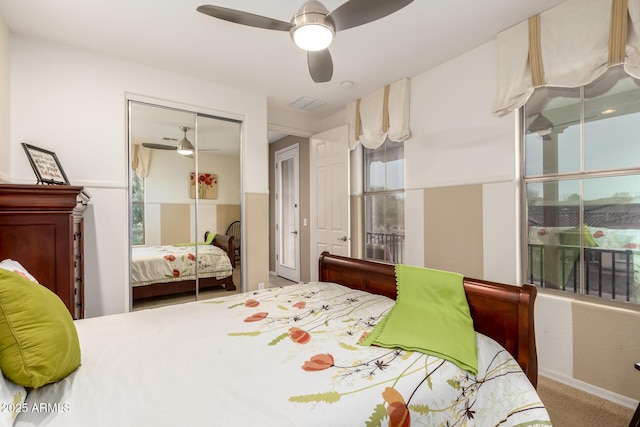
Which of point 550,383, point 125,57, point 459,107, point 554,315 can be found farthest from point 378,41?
point 550,383

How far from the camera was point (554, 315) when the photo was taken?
220cm

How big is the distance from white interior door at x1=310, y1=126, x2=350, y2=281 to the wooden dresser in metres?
2.75

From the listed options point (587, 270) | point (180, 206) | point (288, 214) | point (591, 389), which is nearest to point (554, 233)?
point (587, 270)

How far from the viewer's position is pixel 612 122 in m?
2.04

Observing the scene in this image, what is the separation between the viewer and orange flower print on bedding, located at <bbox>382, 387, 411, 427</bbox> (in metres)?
0.96

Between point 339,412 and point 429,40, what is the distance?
2780 mm

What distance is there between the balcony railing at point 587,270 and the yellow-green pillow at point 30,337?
297 centimetres

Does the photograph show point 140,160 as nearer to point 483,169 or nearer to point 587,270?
point 483,169

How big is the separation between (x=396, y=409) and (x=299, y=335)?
563mm

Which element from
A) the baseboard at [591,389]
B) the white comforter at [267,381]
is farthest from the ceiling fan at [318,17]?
the baseboard at [591,389]

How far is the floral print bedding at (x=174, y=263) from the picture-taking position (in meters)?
2.93

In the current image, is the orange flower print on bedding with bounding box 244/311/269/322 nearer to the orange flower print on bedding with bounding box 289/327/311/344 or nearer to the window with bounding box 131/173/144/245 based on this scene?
the orange flower print on bedding with bounding box 289/327/311/344

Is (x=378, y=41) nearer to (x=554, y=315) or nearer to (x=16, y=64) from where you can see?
(x=554, y=315)

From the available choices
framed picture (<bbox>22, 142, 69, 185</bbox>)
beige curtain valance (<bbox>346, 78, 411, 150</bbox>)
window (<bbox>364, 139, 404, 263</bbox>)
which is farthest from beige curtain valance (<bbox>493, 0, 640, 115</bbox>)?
framed picture (<bbox>22, 142, 69, 185</bbox>)
